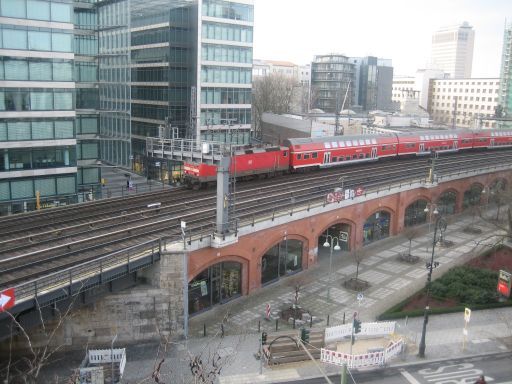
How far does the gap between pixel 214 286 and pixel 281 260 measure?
6981 millimetres

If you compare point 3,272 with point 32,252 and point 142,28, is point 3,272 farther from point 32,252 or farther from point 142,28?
point 142,28

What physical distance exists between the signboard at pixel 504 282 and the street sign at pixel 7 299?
30.5 m

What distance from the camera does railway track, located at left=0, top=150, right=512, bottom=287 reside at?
2700 centimetres

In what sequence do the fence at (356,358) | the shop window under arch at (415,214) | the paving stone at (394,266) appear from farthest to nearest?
the shop window under arch at (415,214) → the paving stone at (394,266) → the fence at (356,358)

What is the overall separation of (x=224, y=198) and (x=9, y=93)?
72.7 feet

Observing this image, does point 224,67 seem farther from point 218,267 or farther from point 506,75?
point 506,75

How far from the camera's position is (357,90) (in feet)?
516

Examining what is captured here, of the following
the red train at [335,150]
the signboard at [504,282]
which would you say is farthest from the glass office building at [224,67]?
the signboard at [504,282]

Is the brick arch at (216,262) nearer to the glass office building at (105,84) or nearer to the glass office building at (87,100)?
the glass office building at (105,84)

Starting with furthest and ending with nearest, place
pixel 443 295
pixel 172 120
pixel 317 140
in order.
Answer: pixel 172 120, pixel 317 140, pixel 443 295

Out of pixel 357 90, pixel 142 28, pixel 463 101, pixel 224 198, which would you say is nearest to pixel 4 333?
pixel 224 198

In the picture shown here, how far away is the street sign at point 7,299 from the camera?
20.7 metres

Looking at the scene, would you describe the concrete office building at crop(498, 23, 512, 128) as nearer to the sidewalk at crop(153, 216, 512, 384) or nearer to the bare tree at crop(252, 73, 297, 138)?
the bare tree at crop(252, 73, 297, 138)

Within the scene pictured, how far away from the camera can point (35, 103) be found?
43.7 metres
